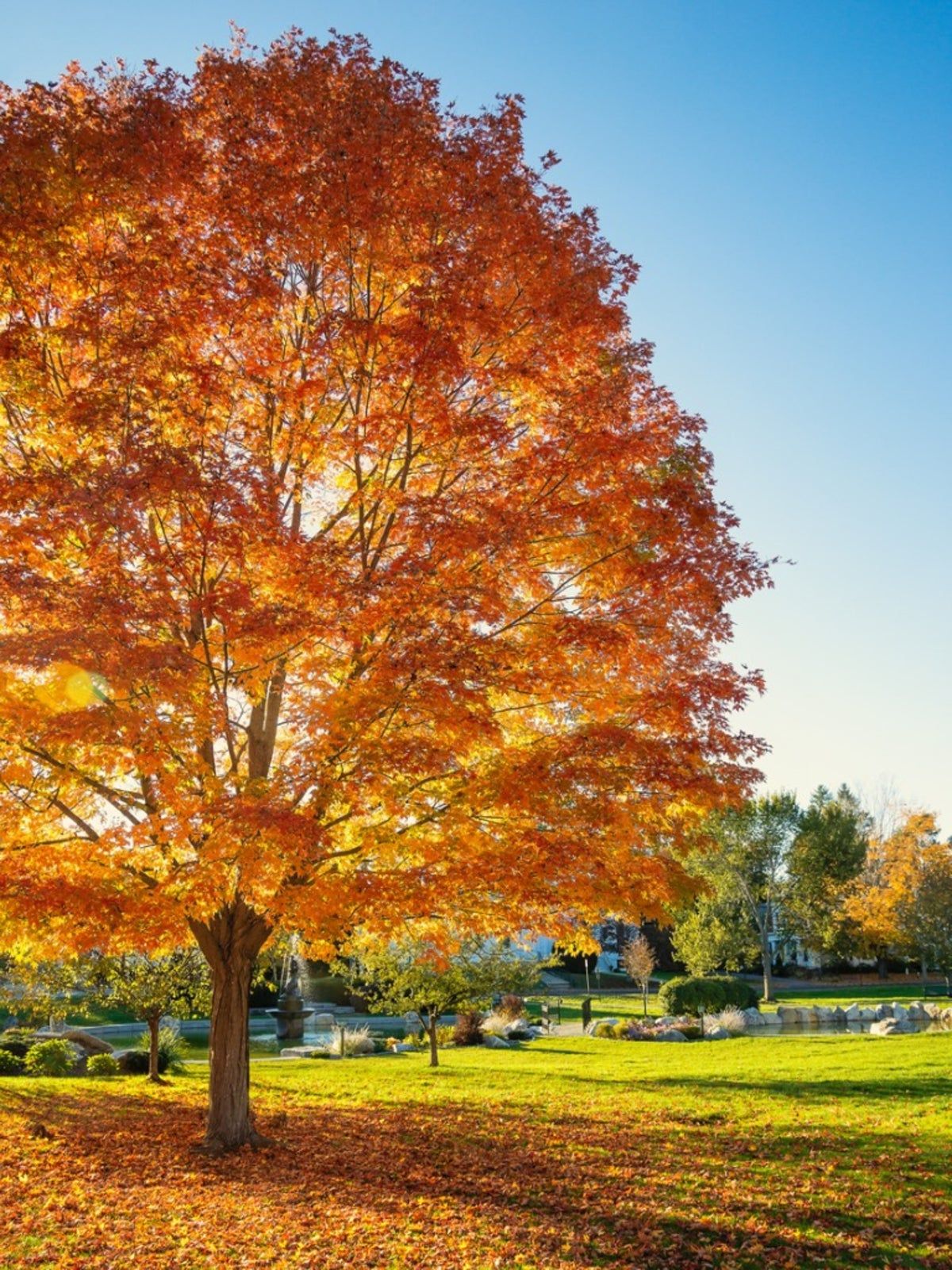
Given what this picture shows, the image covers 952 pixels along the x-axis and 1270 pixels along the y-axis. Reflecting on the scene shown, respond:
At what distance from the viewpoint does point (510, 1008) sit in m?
31.6

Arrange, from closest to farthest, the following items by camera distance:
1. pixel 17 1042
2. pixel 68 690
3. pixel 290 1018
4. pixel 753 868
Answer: pixel 68 690, pixel 17 1042, pixel 290 1018, pixel 753 868

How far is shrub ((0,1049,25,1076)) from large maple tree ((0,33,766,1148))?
11.0 meters

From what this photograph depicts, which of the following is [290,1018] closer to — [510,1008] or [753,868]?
[510,1008]

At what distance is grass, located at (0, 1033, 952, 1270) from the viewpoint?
7.21m

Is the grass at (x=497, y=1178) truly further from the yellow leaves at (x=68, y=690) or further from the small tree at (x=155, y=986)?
the yellow leaves at (x=68, y=690)

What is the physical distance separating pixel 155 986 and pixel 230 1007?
839 cm

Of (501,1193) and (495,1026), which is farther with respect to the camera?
(495,1026)

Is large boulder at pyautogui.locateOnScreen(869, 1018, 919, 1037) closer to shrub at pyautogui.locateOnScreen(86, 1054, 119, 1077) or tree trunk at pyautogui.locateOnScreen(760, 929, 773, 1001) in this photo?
tree trunk at pyautogui.locateOnScreen(760, 929, 773, 1001)

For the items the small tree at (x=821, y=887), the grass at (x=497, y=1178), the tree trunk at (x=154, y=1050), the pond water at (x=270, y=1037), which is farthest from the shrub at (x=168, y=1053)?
the small tree at (x=821, y=887)

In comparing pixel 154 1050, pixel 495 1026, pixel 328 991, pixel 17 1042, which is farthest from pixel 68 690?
pixel 328 991

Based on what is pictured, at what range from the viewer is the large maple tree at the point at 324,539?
851cm

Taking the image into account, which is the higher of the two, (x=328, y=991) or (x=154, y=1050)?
(x=154, y=1050)

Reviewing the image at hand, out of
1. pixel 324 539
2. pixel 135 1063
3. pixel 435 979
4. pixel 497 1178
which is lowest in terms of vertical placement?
pixel 135 1063

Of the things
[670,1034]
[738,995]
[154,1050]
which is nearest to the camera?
[154,1050]
